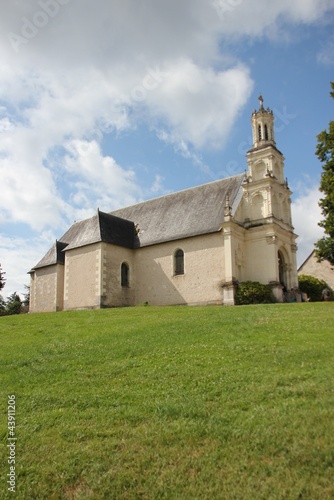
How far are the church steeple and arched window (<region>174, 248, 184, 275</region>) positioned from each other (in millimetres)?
9221

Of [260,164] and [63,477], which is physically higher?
[260,164]

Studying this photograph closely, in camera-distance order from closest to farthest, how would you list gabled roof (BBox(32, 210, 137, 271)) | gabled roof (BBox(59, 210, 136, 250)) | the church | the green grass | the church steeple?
the green grass < the church < gabled roof (BBox(59, 210, 136, 250)) < gabled roof (BBox(32, 210, 137, 271)) < the church steeple

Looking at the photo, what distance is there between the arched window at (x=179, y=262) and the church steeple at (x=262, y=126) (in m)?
9.22

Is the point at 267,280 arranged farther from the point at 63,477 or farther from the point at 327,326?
the point at 63,477

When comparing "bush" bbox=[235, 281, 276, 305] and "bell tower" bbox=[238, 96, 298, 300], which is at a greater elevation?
"bell tower" bbox=[238, 96, 298, 300]

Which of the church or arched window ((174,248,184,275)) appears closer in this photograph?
the church

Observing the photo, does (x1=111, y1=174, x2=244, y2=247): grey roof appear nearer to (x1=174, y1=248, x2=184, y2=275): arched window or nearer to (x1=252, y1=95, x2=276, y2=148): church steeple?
(x1=174, y1=248, x2=184, y2=275): arched window

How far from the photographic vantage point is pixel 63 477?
19.8ft

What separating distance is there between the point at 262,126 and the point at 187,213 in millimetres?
8113

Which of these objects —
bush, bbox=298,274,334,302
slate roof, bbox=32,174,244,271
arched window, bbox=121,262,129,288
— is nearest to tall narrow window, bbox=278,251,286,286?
bush, bbox=298,274,334,302

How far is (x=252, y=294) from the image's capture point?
81.1 feet

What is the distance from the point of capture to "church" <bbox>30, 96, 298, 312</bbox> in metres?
26.5

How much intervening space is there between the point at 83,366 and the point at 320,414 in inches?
228

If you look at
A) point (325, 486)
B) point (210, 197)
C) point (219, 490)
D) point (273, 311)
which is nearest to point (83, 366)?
point (219, 490)
